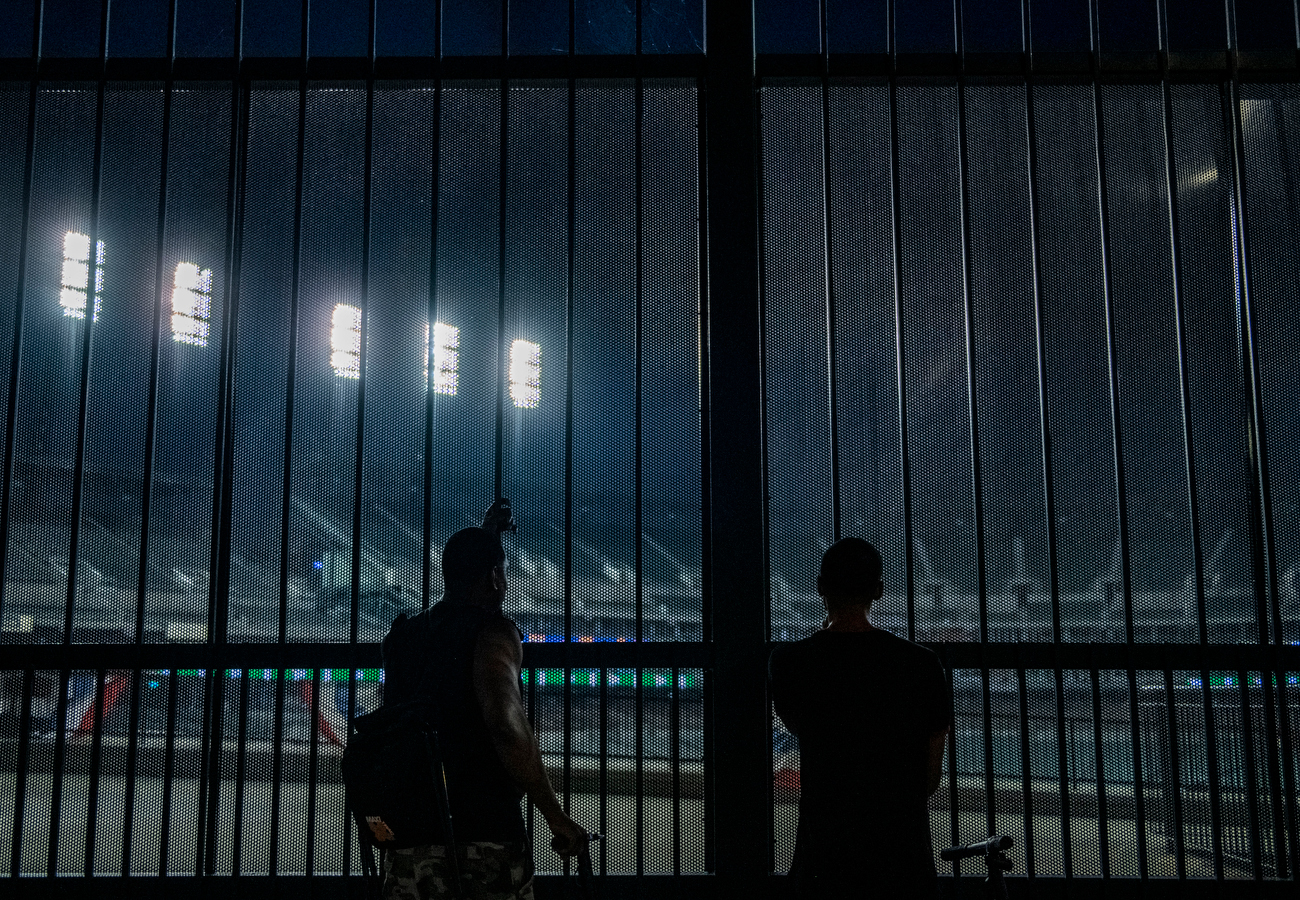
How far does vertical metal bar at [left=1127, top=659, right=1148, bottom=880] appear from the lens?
13.3ft

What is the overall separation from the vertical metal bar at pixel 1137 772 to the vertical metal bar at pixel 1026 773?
1.20ft

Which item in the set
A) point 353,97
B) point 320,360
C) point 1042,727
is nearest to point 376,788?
point 320,360

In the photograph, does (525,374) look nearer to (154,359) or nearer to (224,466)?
(224,466)

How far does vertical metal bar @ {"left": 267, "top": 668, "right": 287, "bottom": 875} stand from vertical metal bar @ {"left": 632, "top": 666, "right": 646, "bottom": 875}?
1.31 metres

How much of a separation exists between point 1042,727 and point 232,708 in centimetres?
311

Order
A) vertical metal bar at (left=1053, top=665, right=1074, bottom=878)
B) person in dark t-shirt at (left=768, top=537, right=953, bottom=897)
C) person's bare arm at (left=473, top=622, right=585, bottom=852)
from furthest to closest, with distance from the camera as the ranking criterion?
vertical metal bar at (left=1053, top=665, right=1074, bottom=878) < person's bare arm at (left=473, top=622, right=585, bottom=852) < person in dark t-shirt at (left=768, top=537, right=953, bottom=897)

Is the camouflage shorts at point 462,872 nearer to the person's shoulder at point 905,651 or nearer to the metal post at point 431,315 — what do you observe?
the person's shoulder at point 905,651

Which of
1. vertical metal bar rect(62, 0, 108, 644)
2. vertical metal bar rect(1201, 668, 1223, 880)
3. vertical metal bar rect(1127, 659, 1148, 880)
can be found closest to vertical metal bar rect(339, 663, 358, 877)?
vertical metal bar rect(62, 0, 108, 644)

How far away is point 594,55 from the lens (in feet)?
15.0

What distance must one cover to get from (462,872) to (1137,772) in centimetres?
267

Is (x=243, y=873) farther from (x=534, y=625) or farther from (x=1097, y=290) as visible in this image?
(x=1097, y=290)

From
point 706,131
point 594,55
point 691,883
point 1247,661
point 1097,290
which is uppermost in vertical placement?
point 594,55

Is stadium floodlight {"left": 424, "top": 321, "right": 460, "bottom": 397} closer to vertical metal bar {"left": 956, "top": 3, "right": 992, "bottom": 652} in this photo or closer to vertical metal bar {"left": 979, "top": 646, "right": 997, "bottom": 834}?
vertical metal bar {"left": 956, "top": 3, "right": 992, "bottom": 652}

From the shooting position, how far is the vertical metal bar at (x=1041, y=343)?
14.3 feet
